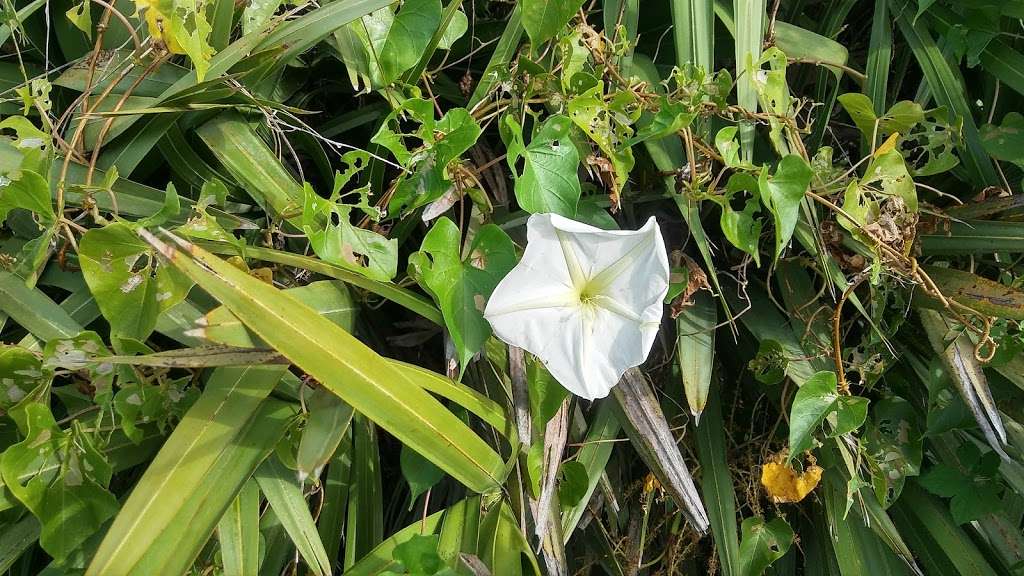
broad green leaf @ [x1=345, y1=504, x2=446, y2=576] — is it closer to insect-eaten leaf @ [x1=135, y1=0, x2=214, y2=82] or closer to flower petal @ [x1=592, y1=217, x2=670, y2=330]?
flower petal @ [x1=592, y1=217, x2=670, y2=330]

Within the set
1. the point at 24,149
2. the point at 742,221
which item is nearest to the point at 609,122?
the point at 742,221

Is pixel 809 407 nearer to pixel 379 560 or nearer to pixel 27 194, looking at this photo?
pixel 379 560

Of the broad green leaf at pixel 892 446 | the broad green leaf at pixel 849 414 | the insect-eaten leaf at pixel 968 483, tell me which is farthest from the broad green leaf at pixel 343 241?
the insect-eaten leaf at pixel 968 483

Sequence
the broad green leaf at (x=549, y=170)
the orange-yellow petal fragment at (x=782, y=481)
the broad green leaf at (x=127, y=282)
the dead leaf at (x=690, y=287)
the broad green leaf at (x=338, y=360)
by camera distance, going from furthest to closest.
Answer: the orange-yellow petal fragment at (x=782, y=481) < the dead leaf at (x=690, y=287) < the broad green leaf at (x=549, y=170) < the broad green leaf at (x=127, y=282) < the broad green leaf at (x=338, y=360)

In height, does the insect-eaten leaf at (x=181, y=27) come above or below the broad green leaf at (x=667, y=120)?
above

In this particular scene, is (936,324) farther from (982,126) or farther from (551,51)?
(551,51)

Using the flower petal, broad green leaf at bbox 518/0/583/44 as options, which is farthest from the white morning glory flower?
broad green leaf at bbox 518/0/583/44

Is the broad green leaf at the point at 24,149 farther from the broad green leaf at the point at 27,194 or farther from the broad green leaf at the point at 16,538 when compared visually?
the broad green leaf at the point at 16,538
